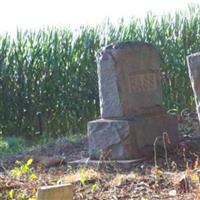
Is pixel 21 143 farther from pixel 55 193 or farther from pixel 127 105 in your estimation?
pixel 55 193

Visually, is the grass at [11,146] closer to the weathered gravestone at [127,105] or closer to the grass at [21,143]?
the grass at [21,143]

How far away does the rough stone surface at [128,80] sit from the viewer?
602 cm

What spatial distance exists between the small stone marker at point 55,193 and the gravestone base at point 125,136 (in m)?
3.06

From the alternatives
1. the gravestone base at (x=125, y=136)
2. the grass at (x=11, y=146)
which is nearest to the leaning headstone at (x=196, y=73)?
A: the gravestone base at (x=125, y=136)

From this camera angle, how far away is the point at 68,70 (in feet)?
36.6

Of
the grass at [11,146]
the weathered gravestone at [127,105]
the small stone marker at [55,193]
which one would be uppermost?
the weathered gravestone at [127,105]

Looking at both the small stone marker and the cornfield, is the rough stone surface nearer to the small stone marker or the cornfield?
the small stone marker

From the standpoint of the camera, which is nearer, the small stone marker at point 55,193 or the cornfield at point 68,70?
the small stone marker at point 55,193

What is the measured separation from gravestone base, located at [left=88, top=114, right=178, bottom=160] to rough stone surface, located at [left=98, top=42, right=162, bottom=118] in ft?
0.39

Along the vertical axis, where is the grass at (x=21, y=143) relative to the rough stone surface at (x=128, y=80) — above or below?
below

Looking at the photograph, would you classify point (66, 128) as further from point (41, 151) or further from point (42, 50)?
point (41, 151)

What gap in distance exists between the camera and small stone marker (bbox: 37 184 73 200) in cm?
264

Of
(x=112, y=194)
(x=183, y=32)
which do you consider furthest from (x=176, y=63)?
(x=112, y=194)

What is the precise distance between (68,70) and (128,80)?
5.19 metres
